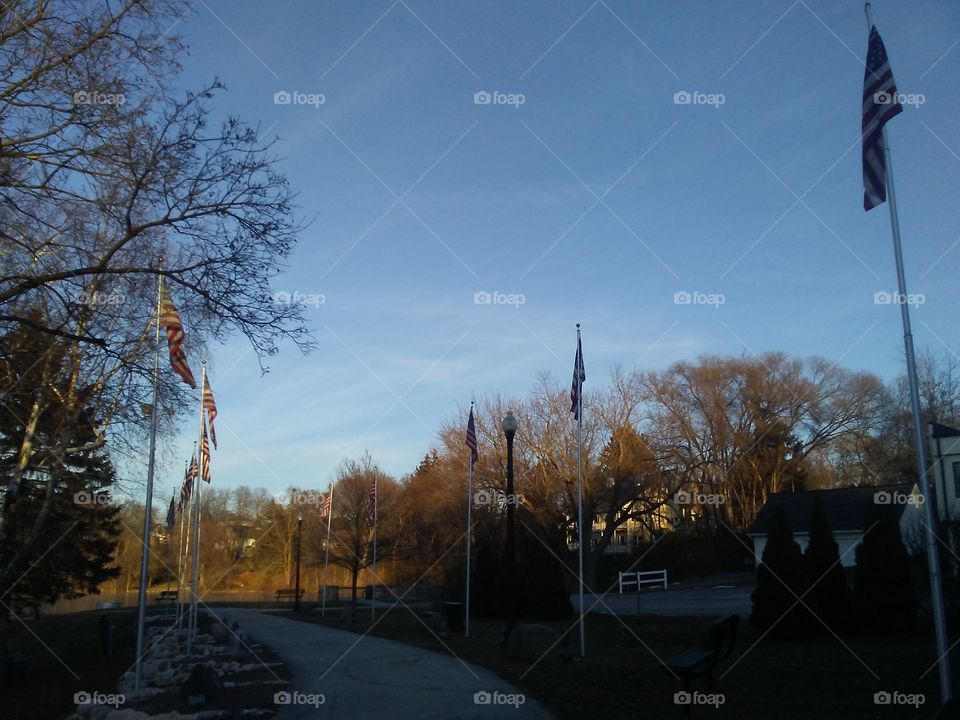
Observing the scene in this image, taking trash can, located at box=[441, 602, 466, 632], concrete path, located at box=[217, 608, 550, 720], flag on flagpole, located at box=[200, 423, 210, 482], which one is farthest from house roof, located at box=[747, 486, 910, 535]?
flag on flagpole, located at box=[200, 423, 210, 482]

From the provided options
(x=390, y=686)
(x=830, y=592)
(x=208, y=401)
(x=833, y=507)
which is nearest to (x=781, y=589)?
(x=830, y=592)

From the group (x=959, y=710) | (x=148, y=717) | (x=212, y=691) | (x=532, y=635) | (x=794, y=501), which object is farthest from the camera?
(x=794, y=501)

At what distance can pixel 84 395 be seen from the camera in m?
19.3

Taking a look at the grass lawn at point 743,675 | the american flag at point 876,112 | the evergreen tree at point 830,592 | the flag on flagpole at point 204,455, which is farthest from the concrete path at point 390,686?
the evergreen tree at point 830,592

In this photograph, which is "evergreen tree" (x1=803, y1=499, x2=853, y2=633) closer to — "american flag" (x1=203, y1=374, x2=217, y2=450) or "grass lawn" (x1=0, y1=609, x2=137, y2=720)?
"american flag" (x1=203, y1=374, x2=217, y2=450)

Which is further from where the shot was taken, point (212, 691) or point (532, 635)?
point (532, 635)

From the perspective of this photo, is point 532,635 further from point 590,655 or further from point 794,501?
point 794,501

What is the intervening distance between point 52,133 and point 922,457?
1105cm

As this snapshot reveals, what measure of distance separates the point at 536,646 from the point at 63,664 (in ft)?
68.5

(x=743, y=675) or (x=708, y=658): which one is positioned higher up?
(x=708, y=658)

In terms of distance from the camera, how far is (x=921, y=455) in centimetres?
952

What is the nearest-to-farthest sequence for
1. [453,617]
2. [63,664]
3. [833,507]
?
[453,617] → [63,664] → [833,507]

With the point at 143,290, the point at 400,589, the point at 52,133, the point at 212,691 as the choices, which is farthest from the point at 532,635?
the point at 400,589

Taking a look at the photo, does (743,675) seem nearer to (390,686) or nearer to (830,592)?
(390,686)
